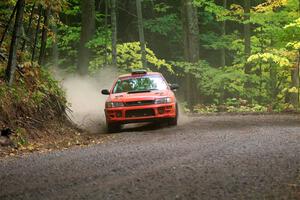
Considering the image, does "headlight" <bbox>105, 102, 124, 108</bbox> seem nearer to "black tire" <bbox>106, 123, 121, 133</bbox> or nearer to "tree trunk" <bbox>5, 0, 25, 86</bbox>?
"black tire" <bbox>106, 123, 121, 133</bbox>

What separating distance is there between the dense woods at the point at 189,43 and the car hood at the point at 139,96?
270 cm

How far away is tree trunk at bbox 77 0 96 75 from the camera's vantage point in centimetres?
2752

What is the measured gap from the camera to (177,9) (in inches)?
1414

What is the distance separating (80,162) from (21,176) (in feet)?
4.51

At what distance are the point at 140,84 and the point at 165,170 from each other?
846 cm

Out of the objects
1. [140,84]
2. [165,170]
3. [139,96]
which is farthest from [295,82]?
[165,170]

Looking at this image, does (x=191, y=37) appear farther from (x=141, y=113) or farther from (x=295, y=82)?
(x=141, y=113)

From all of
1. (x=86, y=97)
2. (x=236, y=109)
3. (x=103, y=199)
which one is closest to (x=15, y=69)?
(x=103, y=199)

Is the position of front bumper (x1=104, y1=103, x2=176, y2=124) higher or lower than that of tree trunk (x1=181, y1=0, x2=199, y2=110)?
lower

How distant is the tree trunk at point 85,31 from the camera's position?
2752 cm

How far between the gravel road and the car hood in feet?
8.87

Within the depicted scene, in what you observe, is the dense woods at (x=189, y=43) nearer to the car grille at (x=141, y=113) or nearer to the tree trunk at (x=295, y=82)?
the tree trunk at (x=295, y=82)

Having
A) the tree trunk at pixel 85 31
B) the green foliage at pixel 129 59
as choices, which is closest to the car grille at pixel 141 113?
the tree trunk at pixel 85 31

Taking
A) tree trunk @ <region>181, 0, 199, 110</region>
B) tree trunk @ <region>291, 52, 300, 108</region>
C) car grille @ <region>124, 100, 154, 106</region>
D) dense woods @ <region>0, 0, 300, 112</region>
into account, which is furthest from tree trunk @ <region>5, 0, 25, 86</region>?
tree trunk @ <region>291, 52, 300, 108</region>
